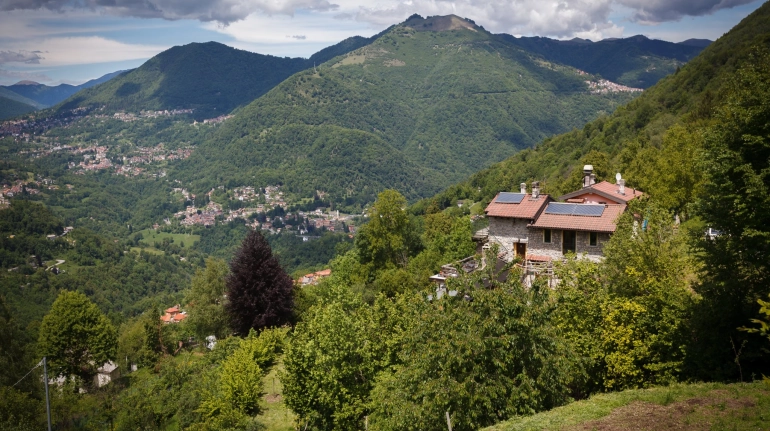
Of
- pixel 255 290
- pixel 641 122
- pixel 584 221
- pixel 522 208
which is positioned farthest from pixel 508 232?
pixel 641 122

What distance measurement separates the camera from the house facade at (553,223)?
2484 centimetres

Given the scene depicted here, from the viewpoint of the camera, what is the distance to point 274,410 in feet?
72.8

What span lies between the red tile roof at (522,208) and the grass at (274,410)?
1468 cm

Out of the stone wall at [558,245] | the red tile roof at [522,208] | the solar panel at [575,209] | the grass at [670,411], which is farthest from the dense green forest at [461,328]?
the red tile roof at [522,208]

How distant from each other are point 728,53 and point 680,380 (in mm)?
89103

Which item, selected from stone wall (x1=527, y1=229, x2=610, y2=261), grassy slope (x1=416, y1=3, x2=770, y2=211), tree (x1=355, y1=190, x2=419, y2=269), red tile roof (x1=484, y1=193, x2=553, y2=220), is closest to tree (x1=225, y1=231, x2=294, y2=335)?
tree (x1=355, y1=190, x2=419, y2=269)

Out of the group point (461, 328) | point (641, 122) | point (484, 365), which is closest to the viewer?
point (484, 365)

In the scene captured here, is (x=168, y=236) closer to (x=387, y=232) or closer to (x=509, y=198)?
(x=387, y=232)

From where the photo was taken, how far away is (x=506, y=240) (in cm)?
2736

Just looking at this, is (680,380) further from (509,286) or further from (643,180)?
(643,180)

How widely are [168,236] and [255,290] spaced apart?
17963 cm

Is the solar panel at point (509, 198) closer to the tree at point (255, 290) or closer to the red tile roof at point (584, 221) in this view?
the red tile roof at point (584, 221)

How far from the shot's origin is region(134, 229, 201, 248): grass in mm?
182750

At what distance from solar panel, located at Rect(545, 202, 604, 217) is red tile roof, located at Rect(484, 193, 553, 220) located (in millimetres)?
524
